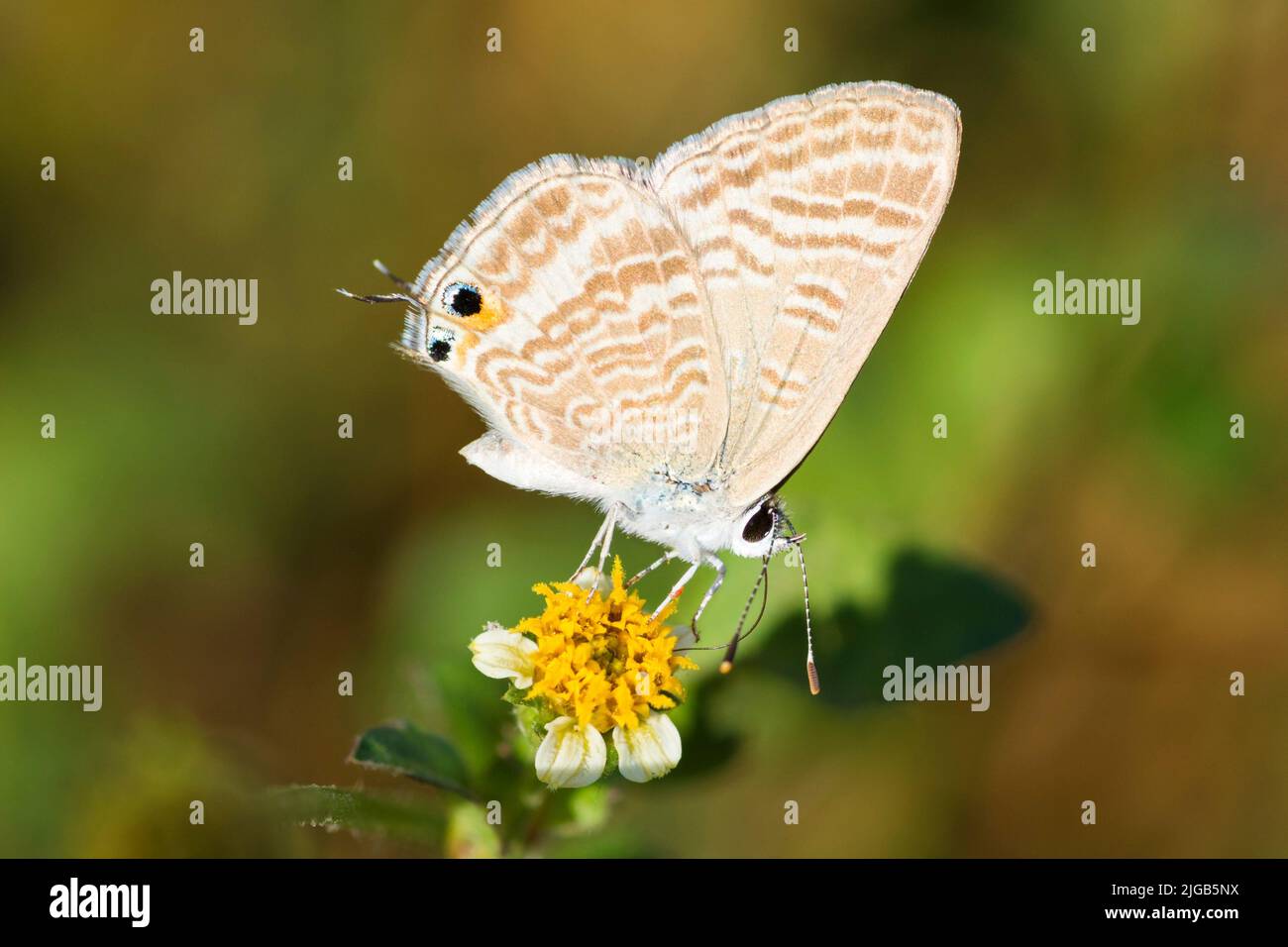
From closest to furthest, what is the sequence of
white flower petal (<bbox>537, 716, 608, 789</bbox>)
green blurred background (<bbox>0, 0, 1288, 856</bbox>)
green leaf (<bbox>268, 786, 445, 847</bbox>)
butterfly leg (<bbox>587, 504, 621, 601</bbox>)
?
green leaf (<bbox>268, 786, 445, 847</bbox>)
white flower petal (<bbox>537, 716, 608, 789</bbox>)
butterfly leg (<bbox>587, 504, 621, 601</bbox>)
green blurred background (<bbox>0, 0, 1288, 856</bbox>)

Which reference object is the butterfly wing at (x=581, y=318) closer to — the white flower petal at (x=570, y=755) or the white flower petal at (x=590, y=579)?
the white flower petal at (x=590, y=579)

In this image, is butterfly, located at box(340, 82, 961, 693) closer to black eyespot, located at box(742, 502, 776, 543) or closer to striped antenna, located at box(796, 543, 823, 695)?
black eyespot, located at box(742, 502, 776, 543)

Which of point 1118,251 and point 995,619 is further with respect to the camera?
point 1118,251

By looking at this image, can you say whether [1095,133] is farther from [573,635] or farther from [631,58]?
[573,635]

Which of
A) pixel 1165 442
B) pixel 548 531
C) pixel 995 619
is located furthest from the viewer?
pixel 1165 442

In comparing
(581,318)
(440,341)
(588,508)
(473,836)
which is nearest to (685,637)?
(473,836)

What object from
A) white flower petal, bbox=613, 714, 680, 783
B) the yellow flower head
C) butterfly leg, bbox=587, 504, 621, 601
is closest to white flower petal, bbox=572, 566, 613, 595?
butterfly leg, bbox=587, 504, 621, 601
